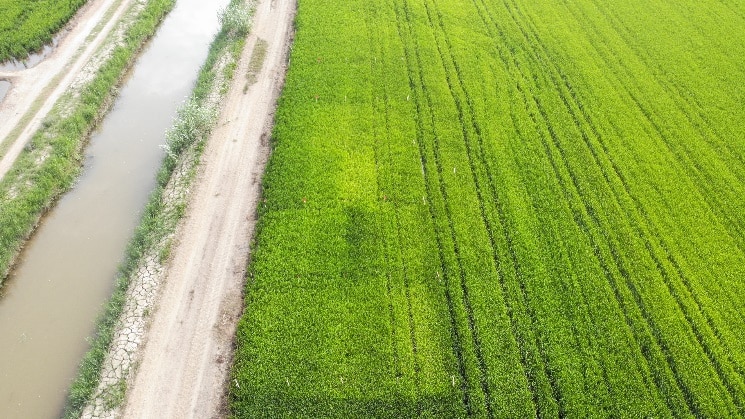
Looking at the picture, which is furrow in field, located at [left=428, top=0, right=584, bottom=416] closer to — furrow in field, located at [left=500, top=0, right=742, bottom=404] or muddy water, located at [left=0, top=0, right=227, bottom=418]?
furrow in field, located at [left=500, top=0, right=742, bottom=404]

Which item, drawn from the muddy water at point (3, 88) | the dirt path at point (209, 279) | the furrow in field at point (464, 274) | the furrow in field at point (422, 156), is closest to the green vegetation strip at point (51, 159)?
the muddy water at point (3, 88)

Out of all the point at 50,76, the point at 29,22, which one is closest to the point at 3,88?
the point at 50,76

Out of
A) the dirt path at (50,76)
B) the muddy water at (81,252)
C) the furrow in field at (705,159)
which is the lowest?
the muddy water at (81,252)

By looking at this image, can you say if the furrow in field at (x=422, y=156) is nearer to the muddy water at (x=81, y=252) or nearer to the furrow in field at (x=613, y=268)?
the furrow in field at (x=613, y=268)

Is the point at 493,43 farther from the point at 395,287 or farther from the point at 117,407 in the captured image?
the point at 117,407

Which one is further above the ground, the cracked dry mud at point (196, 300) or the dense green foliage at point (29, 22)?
the dense green foliage at point (29, 22)

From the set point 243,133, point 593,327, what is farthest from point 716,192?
point 243,133
